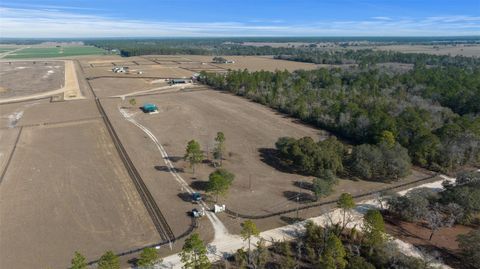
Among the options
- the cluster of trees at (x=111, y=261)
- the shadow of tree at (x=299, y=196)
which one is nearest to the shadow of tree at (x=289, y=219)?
the shadow of tree at (x=299, y=196)

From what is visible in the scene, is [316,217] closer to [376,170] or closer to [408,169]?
[376,170]

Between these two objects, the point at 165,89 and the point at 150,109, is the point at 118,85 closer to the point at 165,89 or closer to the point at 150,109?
the point at 165,89

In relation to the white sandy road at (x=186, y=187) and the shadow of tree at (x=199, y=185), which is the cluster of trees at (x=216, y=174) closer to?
the shadow of tree at (x=199, y=185)

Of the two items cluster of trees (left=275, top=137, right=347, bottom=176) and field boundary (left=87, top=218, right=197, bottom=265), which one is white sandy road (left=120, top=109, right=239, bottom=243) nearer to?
field boundary (left=87, top=218, right=197, bottom=265)

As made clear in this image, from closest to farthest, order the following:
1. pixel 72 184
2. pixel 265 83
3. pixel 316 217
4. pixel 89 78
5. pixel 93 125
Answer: pixel 316 217 < pixel 72 184 < pixel 93 125 < pixel 265 83 < pixel 89 78

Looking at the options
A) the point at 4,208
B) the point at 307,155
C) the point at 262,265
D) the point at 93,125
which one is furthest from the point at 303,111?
the point at 4,208

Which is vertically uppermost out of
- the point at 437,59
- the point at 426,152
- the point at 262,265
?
the point at 437,59
